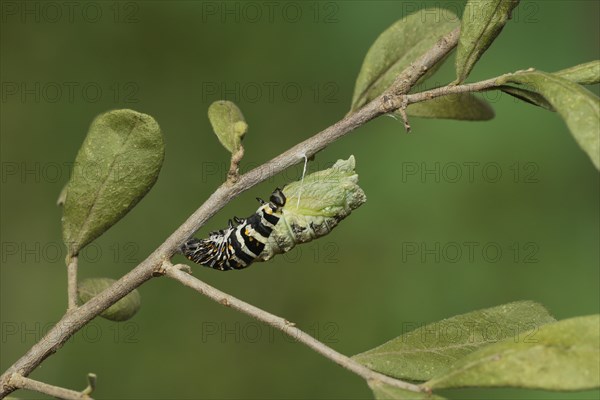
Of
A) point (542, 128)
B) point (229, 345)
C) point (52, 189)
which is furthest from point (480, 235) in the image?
point (52, 189)

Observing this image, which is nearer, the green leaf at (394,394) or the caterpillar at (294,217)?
the green leaf at (394,394)

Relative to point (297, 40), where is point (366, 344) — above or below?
below

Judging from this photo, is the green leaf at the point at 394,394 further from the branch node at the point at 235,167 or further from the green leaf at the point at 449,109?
the green leaf at the point at 449,109

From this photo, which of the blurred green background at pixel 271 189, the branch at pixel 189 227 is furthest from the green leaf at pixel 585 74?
the blurred green background at pixel 271 189

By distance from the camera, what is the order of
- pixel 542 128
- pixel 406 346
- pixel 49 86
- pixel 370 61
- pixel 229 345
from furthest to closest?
1. pixel 49 86
2. pixel 542 128
3. pixel 229 345
4. pixel 370 61
5. pixel 406 346

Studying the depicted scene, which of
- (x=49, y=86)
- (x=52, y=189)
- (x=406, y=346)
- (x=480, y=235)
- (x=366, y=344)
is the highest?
(x=49, y=86)

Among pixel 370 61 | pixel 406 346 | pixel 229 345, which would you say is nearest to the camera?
pixel 406 346

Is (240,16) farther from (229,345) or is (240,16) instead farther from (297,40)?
(229,345)
